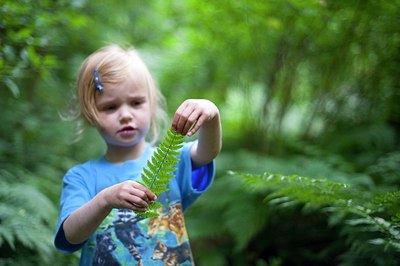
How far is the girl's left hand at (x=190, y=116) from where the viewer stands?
50.9 inches

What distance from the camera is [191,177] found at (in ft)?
5.70

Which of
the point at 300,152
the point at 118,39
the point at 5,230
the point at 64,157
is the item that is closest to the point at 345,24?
the point at 300,152

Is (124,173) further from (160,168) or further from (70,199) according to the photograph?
(160,168)

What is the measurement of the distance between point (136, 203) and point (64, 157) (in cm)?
199

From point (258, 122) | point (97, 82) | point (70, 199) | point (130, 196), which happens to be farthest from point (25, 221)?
point (258, 122)

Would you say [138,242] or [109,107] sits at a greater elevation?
[109,107]

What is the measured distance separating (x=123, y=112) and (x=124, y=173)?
0.82 feet

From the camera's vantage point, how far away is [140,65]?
174cm

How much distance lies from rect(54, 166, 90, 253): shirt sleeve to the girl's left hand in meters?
0.51

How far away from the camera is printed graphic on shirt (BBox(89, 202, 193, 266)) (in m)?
1.56

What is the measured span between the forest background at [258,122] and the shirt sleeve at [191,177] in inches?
9.3

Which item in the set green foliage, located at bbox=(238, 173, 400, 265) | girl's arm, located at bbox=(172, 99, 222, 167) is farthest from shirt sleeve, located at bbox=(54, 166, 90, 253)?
green foliage, located at bbox=(238, 173, 400, 265)

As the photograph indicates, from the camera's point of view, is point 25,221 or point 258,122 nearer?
point 25,221

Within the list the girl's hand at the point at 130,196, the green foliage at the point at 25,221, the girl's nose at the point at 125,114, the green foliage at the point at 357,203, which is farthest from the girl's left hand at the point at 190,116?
the green foliage at the point at 25,221
